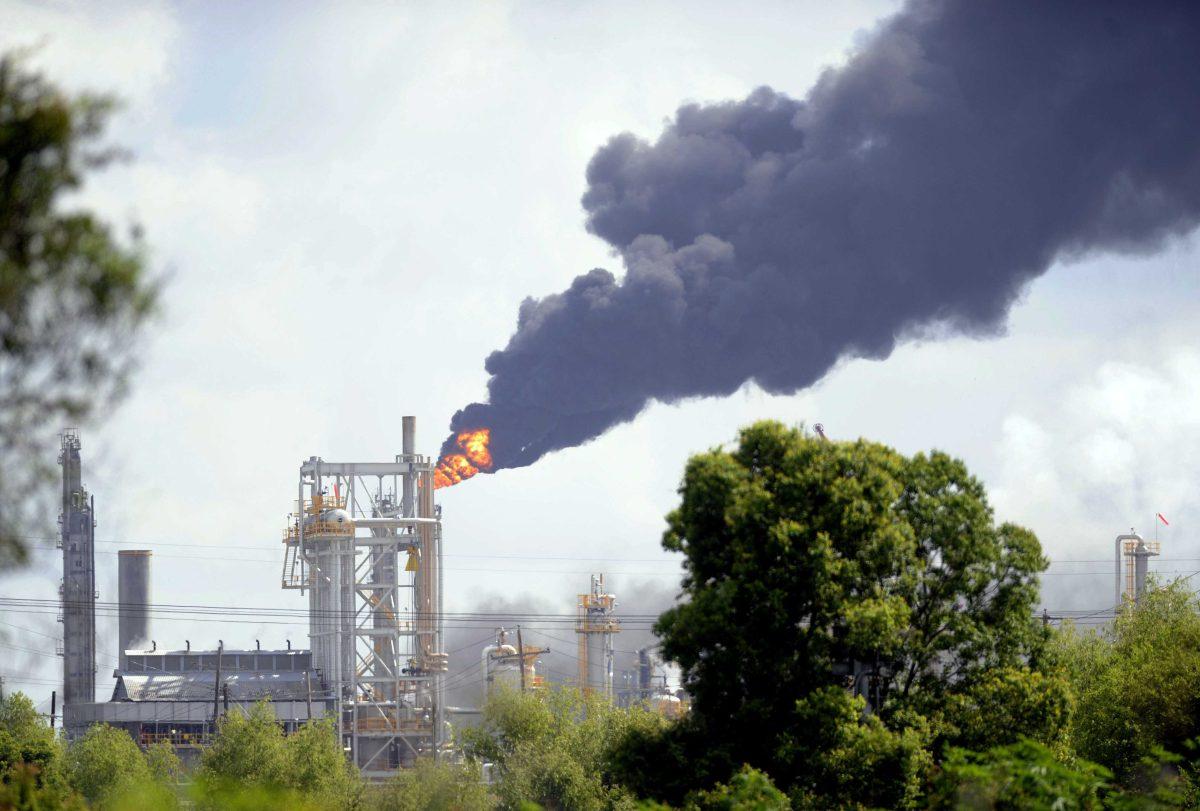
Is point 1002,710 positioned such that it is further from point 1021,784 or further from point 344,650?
point 344,650

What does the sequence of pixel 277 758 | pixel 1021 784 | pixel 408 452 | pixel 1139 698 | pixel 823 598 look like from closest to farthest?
pixel 1021 784, pixel 823 598, pixel 1139 698, pixel 277 758, pixel 408 452

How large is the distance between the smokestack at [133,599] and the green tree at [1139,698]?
74458 mm

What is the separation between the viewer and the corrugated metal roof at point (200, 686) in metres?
100

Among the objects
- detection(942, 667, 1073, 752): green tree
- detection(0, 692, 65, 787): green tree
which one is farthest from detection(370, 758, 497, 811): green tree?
detection(942, 667, 1073, 752): green tree

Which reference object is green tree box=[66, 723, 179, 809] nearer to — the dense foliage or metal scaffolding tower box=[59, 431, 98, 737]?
metal scaffolding tower box=[59, 431, 98, 737]

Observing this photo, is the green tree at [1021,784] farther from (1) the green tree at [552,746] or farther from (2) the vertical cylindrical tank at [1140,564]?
(2) the vertical cylindrical tank at [1140,564]

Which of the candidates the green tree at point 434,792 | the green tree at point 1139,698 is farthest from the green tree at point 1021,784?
the green tree at point 434,792

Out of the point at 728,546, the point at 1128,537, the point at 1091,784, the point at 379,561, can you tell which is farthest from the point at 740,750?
the point at 1128,537

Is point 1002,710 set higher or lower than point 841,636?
lower

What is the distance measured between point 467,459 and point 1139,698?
59.6 m

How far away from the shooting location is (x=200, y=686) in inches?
4070

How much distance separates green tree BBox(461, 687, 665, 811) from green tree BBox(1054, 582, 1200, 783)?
14.1 m

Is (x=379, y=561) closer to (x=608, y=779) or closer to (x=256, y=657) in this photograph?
(x=256, y=657)

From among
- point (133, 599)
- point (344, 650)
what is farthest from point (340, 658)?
point (133, 599)
